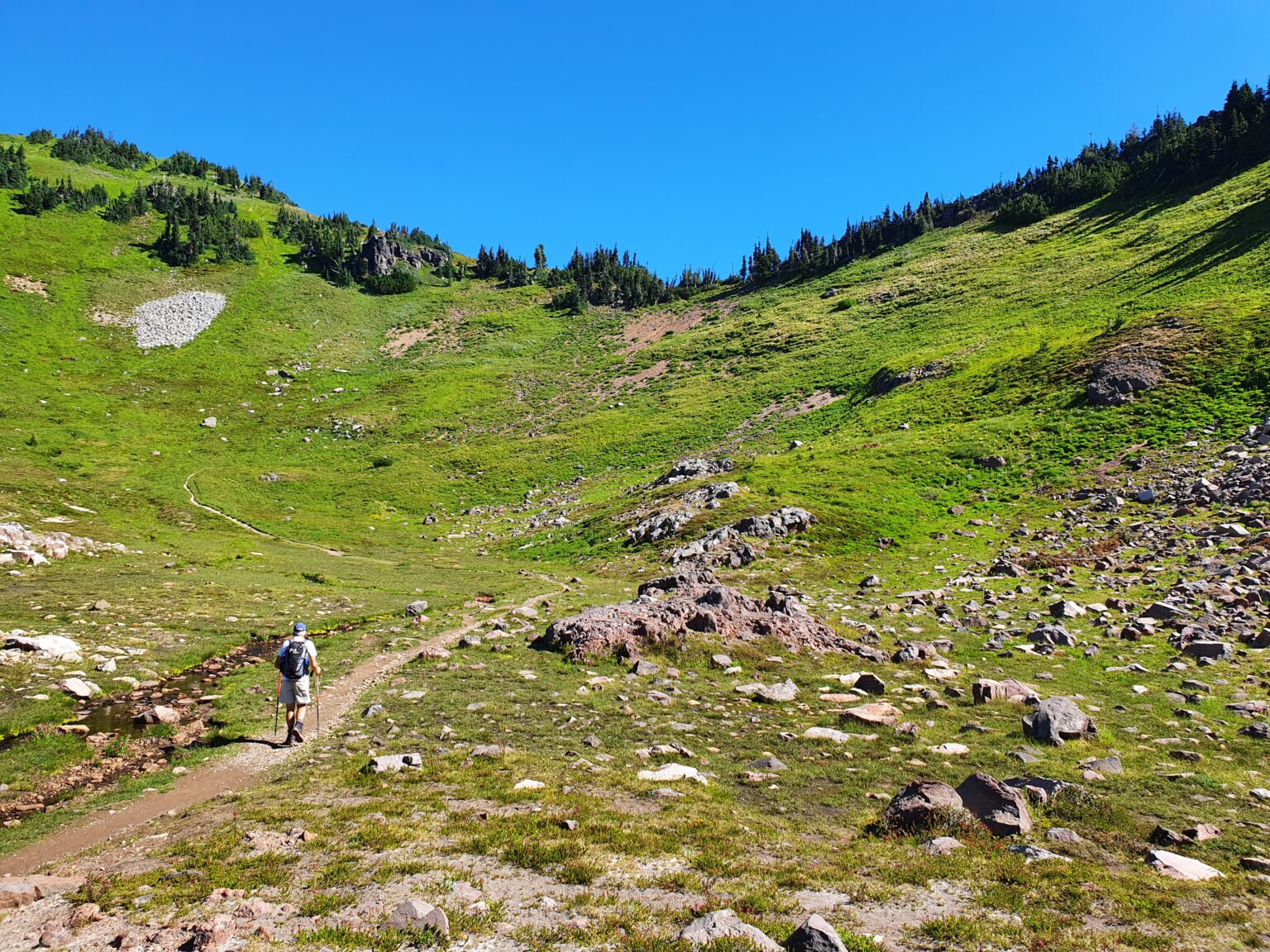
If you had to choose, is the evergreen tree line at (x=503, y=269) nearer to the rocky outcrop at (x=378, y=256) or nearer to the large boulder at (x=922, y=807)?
the rocky outcrop at (x=378, y=256)

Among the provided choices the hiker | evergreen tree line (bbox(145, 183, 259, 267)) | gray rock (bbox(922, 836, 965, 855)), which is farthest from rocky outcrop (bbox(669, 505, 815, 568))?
evergreen tree line (bbox(145, 183, 259, 267))

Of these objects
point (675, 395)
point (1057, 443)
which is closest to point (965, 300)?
point (675, 395)

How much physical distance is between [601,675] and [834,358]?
79440mm

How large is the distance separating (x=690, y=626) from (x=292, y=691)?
1103 centimetres

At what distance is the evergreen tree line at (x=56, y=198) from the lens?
131125 millimetres

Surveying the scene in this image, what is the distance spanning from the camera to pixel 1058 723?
1179cm

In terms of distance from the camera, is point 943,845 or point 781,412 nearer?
point 943,845

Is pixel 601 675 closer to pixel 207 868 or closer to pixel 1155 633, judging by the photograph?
pixel 207 868

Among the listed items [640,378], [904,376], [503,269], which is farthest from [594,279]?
[904,376]

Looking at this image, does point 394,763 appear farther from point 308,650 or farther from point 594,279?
point 594,279

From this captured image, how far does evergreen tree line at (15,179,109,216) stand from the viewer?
13112 centimetres

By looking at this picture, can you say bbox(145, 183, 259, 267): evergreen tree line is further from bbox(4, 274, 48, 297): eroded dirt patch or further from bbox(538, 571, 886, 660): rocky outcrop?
bbox(538, 571, 886, 660): rocky outcrop

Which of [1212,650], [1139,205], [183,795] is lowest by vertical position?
[1212,650]

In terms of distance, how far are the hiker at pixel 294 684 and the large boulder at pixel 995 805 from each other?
1212 cm
